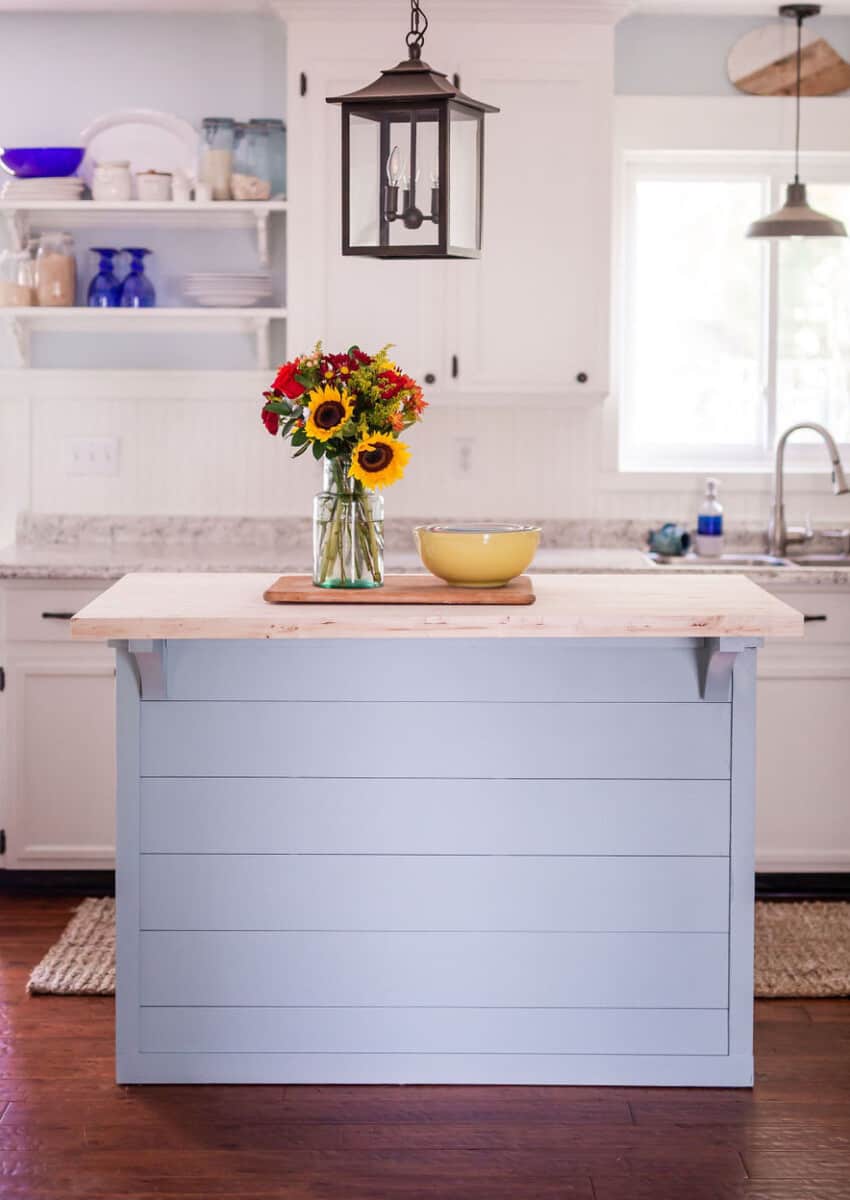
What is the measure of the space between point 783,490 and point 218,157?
6.17 ft

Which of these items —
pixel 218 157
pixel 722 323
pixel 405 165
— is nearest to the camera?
pixel 405 165

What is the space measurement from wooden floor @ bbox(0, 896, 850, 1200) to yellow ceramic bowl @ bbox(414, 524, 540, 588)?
3.11 ft

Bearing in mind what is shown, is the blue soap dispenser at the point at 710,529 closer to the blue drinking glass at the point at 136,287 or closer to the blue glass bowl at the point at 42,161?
the blue drinking glass at the point at 136,287

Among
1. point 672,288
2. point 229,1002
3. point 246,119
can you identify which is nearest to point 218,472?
point 246,119

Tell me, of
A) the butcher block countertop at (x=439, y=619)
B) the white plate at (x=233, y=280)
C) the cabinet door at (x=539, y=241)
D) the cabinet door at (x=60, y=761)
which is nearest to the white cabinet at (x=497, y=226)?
the cabinet door at (x=539, y=241)

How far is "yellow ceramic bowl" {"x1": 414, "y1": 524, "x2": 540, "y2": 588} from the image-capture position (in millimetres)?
2809

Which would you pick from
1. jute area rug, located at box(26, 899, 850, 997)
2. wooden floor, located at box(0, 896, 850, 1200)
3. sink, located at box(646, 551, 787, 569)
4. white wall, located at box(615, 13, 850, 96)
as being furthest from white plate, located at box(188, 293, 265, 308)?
wooden floor, located at box(0, 896, 850, 1200)

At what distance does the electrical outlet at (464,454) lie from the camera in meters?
4.53

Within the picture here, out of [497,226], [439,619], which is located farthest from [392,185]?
[497,226]

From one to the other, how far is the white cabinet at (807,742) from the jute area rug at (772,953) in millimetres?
163

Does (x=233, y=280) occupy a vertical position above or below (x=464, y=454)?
above

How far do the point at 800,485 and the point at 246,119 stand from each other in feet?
6.35

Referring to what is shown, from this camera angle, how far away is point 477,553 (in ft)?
9.21

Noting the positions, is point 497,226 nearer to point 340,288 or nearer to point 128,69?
point 340,288
